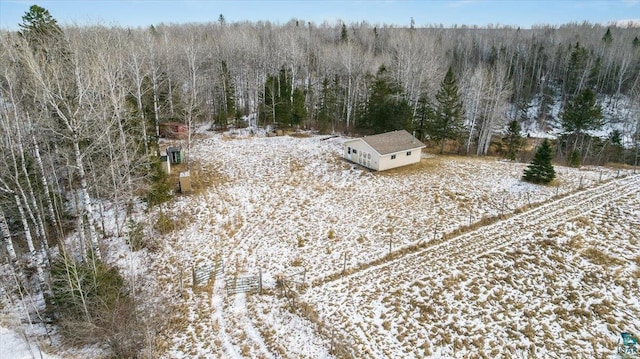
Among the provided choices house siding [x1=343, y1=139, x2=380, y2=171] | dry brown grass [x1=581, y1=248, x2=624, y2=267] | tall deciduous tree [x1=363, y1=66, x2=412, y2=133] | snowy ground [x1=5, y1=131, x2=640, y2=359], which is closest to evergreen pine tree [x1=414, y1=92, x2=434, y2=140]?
tall deciduous tree [x1=363, y1=66, x2=412, y2=133]

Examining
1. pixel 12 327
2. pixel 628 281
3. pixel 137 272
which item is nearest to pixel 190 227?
pixel 137 272

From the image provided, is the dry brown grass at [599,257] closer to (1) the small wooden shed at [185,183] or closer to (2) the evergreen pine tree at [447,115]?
(2) the evergreen pine tree at [447,115]

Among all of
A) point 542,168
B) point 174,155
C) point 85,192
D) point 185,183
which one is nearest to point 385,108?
point 542,168

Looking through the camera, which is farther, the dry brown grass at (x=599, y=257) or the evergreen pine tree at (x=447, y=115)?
the evergreen pine tree at (x=447, y=115)

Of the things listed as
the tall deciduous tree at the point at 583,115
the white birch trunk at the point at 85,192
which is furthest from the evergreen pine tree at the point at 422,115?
the white birch trunk at the point at 85,192

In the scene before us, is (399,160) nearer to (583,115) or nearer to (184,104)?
(184,104)

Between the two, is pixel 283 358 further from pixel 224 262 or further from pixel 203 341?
pixel 224 262
